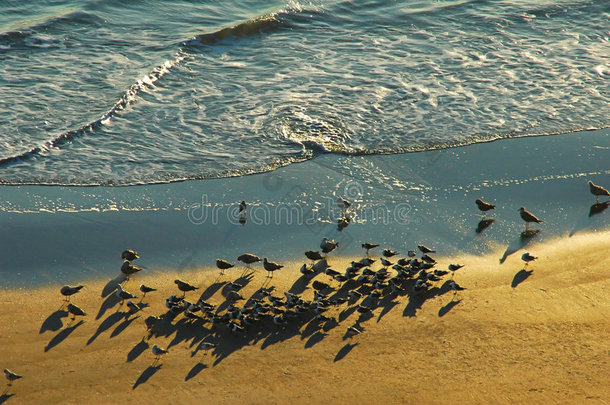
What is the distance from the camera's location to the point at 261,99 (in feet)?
54.8

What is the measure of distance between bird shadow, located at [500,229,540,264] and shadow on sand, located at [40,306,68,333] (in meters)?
7.33

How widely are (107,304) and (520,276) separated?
22.2 ft

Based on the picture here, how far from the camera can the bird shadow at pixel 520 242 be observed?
1067cm

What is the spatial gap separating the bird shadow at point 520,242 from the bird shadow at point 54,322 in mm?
7337

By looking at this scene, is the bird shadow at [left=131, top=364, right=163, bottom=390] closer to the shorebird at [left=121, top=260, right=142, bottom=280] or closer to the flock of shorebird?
the flock of shorebird

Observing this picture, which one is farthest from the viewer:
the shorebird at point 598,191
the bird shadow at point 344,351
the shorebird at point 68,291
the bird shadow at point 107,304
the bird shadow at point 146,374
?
the shorebird at point 598,191

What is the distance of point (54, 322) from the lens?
8844 mm

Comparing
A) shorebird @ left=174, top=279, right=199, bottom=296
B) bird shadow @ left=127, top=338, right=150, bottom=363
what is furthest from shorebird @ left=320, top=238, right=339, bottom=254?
bird shadow @ left=127, top=338, right=150, bottom=363

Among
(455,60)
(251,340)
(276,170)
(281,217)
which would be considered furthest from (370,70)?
(251,340)

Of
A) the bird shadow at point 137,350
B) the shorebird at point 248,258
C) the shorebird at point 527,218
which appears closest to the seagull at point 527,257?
the shorebird at point 527,218

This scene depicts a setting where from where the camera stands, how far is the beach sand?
25.3ft

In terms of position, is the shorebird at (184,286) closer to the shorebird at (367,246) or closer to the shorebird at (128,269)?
the shorebird at (128,269)

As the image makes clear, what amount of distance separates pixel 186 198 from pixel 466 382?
683 centimetres

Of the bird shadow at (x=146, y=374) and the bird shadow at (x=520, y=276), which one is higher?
the bird shadow at (x=520, y=276)
